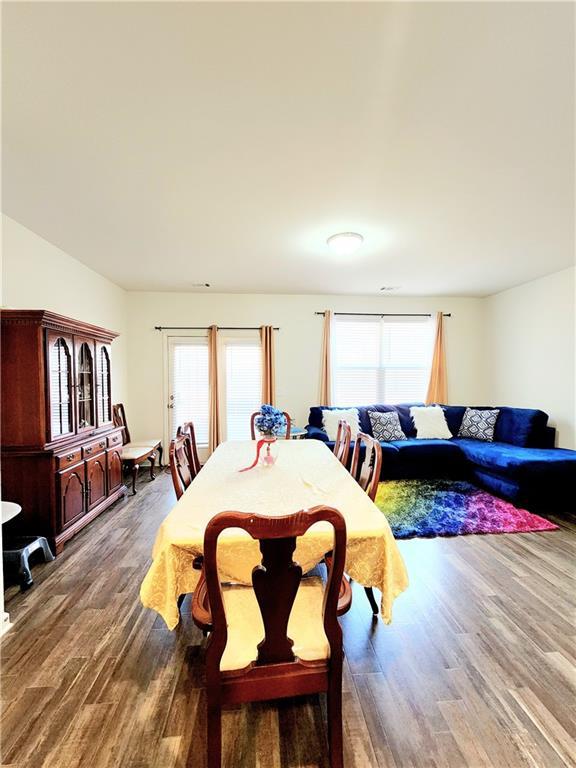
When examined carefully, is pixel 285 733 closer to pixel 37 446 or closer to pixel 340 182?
pixel 37 446

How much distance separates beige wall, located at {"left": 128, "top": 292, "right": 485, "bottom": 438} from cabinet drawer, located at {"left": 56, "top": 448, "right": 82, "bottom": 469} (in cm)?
230

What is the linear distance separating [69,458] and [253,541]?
2.17 metres

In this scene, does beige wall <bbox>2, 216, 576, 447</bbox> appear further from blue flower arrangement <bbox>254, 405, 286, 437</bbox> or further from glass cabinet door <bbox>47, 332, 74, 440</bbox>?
blue flower arrangement <bbox>254, 405, 286, 437</bbox>

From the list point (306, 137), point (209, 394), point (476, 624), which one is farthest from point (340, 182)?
point (209, 394)

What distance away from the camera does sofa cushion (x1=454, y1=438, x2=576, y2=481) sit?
3.35 meters

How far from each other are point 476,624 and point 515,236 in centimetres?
318

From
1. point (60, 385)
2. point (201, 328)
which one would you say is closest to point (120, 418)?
point (201, 328)

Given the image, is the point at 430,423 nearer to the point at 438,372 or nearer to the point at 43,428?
the point at 438,372

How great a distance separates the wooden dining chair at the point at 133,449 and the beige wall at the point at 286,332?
378 millimetres

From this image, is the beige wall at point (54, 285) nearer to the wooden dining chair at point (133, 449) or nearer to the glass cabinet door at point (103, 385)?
the wooden dining chair at point (133, 449)

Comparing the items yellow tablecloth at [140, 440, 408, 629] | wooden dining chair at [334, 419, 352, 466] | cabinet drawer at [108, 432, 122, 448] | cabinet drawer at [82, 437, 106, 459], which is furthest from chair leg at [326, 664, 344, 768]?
cabinet drawer at [108, 432, 122, 448]

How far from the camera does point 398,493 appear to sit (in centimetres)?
378

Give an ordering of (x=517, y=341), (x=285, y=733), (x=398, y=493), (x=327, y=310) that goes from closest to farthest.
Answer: (x=285, y=733) < (x=398, y=493) < (x=517, y=341) < (x=327, y=310)

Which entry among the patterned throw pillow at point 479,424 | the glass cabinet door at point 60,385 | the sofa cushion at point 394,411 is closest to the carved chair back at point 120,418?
the glass cabinet door at point 60,385
